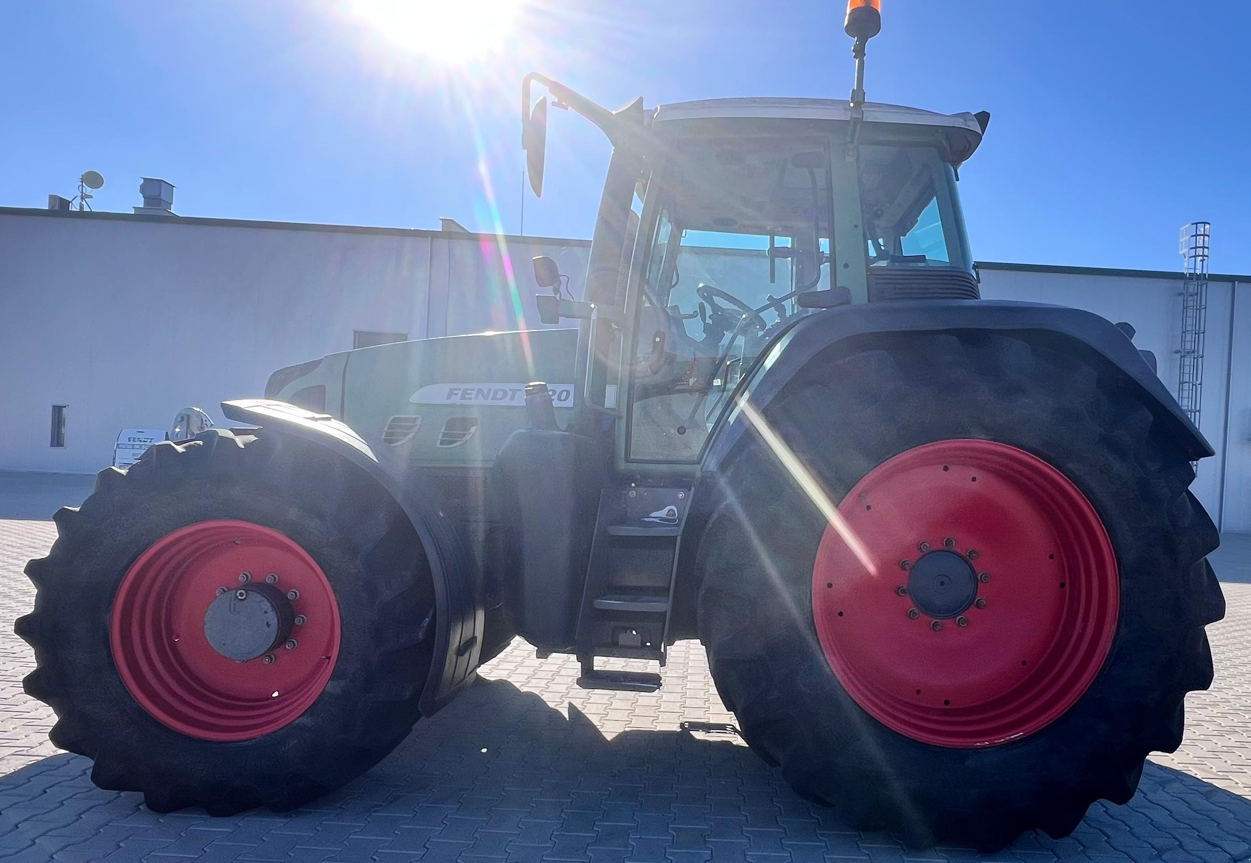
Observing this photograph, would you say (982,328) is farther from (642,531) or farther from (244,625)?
(244,625)

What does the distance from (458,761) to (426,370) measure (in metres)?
1.65

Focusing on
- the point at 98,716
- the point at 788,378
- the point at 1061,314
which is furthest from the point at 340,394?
the point at 1061,314

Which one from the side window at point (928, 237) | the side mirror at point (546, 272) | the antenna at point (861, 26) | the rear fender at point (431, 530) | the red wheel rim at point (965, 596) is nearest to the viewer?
the red wheel rim at point (965, 596)

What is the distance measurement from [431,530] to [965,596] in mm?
1668

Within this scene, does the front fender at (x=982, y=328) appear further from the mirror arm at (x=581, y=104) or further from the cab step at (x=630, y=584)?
the mirror arm at (x=581, y=104)

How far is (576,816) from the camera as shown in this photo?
268 centimetres

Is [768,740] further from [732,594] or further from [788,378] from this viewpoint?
[788,378]

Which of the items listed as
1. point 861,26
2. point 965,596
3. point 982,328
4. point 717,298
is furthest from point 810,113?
point 965,596

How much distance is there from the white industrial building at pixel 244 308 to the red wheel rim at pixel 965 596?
13.6 m

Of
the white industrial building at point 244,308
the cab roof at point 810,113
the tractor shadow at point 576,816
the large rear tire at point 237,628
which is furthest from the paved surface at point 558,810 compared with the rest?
the white industrial building at point 244,308

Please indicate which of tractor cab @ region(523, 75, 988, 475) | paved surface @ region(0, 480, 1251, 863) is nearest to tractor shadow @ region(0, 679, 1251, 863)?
paved surface @ region(0, 480, 1251, 863)

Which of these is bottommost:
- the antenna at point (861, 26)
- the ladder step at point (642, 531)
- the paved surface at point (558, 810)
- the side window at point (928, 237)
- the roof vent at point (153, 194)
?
the paved surface at point (558, 810)

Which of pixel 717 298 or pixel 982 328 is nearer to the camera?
pixel 982 328

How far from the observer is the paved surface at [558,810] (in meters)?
2.43
